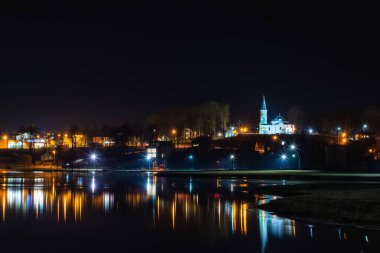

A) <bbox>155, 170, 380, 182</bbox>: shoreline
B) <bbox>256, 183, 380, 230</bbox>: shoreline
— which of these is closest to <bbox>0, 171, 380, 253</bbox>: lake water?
<bbox>256, 183, 380, 230</bbox>: shoreline

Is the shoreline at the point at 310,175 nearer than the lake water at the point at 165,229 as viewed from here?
No

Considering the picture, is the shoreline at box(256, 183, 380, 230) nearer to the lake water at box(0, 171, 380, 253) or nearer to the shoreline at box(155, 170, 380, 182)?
the lake water at box(0, 171, 380, 253)

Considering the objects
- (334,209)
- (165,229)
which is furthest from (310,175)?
(165,229)

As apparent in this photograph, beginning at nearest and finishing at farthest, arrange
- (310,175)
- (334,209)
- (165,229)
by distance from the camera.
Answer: (165,229) → (334,209) → (310,175)

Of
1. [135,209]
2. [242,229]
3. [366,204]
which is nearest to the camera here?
[242,229]

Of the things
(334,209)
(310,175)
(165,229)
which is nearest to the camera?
(165,229)

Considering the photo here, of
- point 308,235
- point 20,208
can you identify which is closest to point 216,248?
point 308,235

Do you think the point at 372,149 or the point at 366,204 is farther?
the point at 372,149

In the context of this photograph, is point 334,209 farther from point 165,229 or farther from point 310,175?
point 310,175

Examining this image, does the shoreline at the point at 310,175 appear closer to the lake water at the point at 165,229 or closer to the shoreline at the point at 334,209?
the shoreline at the point at 334,209

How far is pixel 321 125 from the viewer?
611 feet

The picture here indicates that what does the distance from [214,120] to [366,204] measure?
15657 cm

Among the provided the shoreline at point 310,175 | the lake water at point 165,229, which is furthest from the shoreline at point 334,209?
the shoreline at point 310,175

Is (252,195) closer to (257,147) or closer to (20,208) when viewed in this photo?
(20,208)
